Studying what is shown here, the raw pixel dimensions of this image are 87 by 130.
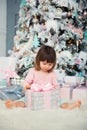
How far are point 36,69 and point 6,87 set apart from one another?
0.90 meters

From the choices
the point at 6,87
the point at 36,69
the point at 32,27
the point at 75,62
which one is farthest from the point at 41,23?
the point at 36,69

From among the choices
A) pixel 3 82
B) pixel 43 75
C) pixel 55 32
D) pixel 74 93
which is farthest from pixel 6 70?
pixel 43 75

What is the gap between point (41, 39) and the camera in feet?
→ 11.0

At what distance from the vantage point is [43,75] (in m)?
2.22

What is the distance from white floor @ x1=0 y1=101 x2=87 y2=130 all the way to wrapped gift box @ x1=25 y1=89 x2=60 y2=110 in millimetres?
51

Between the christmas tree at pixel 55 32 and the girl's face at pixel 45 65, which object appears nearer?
the girl's face at pixel 45 65

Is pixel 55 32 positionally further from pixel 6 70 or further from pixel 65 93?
pixel 65 93

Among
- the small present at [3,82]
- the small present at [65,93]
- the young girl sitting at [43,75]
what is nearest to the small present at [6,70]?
the small present at [3,82]

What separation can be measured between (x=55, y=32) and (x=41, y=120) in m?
1.60

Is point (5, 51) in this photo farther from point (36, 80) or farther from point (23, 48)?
point (36, 80)

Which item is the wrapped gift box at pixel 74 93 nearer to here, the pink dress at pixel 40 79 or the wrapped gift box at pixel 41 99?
the pink dress at pixel 40 79

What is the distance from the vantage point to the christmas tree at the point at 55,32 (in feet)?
10.9

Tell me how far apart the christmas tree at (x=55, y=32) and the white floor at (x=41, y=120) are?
4.60 feet

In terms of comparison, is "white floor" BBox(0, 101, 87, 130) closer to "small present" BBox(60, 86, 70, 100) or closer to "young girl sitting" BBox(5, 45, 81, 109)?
"young girl sitting" BBox(5, 45, 81, 109)
